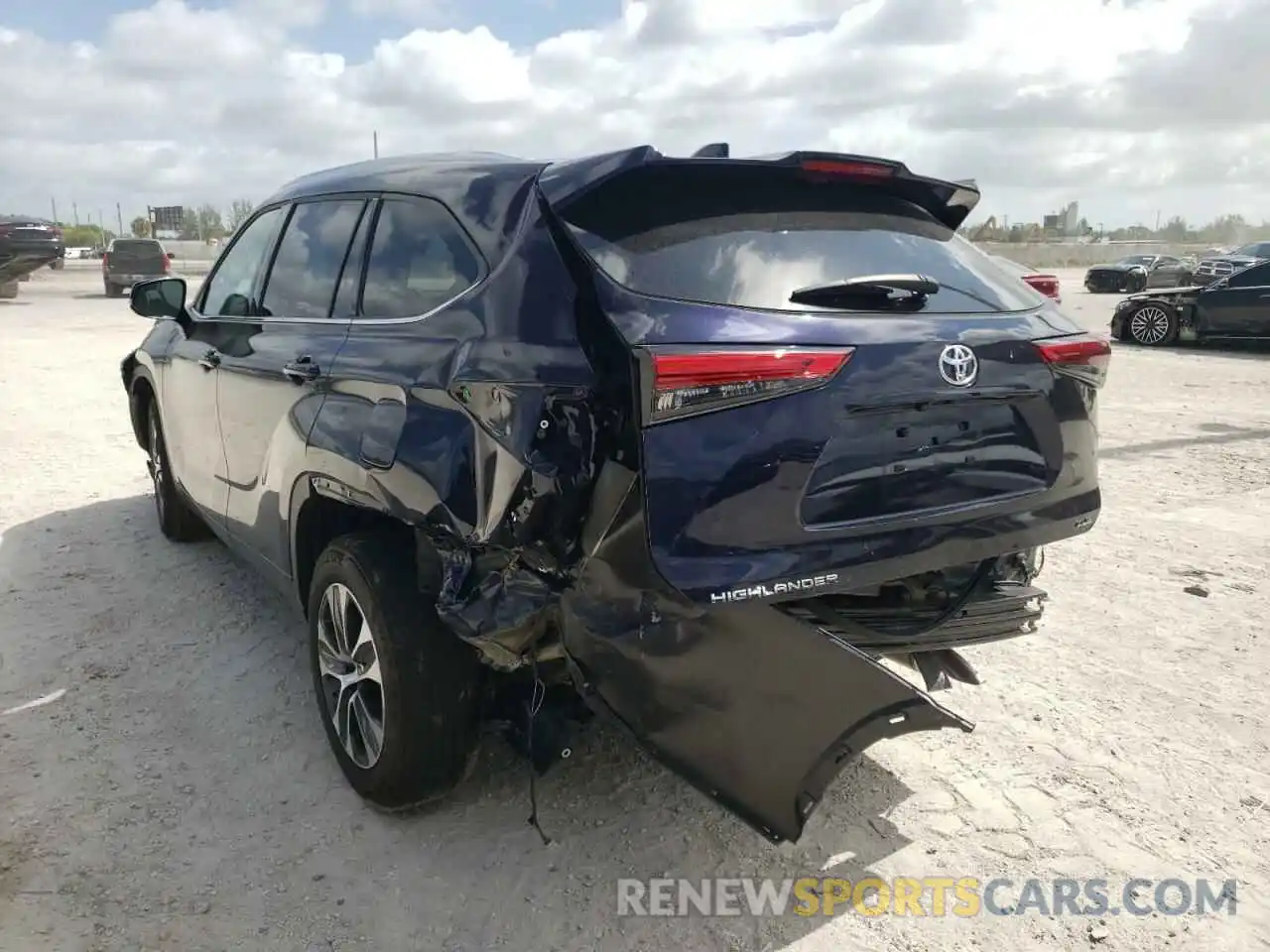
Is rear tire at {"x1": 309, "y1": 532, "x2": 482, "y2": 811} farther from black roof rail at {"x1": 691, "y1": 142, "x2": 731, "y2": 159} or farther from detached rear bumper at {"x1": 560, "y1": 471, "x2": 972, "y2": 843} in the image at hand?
black roof rail at {"x1": 691, "y1": 142, "x2": 731, "y2": 159}

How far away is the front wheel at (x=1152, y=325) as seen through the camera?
15883 millimetres

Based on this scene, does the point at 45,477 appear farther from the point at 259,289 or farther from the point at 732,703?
the point at 732,703

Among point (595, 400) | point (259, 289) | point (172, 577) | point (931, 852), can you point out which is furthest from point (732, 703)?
point (172, 577)

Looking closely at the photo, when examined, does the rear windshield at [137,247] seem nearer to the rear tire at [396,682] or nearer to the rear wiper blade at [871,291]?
the rear tire at [396,682]

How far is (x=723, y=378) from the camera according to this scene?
220cm

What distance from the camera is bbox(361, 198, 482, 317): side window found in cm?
276

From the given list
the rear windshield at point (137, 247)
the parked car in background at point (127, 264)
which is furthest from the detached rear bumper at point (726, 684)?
the rear windshield at point (137, 247)

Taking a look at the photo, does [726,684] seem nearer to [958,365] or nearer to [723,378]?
[723,378]

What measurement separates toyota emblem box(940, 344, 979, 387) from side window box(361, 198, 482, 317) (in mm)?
1224

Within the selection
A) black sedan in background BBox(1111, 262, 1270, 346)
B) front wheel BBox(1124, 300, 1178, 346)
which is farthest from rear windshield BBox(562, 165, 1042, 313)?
front wheel BBox(1124, 300, 1178, 346)

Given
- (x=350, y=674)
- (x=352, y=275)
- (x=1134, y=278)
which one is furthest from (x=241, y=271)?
(x=1134, y=278)

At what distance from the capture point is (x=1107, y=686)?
12.7 ft

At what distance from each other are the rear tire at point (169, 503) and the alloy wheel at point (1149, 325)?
15.3 meters

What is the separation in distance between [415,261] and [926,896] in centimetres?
232
